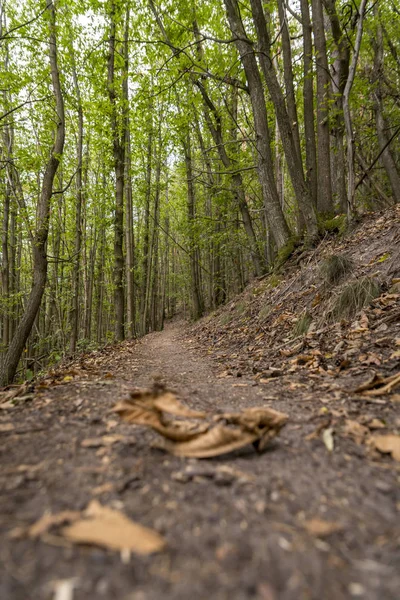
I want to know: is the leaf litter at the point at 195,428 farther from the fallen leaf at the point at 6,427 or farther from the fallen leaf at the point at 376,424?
the fallen leaf at the point at 6,427

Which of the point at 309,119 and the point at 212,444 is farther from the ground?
the point at 309,119

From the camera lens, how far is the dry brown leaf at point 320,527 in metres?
0.77

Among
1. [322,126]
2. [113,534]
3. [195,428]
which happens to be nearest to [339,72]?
[322,126]

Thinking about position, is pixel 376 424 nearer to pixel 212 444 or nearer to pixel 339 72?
pixel 212 444

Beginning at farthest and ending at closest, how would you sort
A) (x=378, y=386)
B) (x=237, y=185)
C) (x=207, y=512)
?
(x=237, y=185)
(x=378, y=386)
(x=207, y=512)

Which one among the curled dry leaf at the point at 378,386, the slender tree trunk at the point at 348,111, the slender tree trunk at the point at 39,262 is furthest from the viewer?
the slender tree trunk at the point at 39,262

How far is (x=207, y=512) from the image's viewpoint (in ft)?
2.78

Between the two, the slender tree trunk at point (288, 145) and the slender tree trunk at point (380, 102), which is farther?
the slender tree trunk at point (380, 102)

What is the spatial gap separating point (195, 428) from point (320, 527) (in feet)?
2.24

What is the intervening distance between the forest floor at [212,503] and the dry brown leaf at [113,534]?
16mm

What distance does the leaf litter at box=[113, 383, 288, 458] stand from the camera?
1146 mm

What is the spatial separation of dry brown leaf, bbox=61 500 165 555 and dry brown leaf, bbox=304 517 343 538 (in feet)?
1.27

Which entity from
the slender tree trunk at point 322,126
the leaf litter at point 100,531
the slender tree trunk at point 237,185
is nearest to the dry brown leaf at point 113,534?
the leaf litter at point 100,531

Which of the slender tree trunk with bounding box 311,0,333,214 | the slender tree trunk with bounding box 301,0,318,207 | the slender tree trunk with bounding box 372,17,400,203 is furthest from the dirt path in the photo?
the slender tree trunk with bounding box 372,17,400,203
